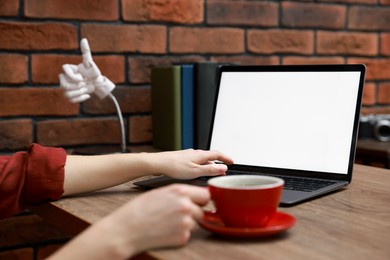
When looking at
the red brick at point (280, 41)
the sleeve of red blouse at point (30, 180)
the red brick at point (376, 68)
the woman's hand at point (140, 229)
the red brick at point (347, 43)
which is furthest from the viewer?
the red brick at point (376, 68)

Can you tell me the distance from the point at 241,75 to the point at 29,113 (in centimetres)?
63

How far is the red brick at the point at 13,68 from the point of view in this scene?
1.56 meters

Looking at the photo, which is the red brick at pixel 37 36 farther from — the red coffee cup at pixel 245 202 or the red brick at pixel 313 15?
the red coffee cup at pixel 245 202

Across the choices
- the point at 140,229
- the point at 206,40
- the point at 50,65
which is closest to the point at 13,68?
→ the point at 50,65

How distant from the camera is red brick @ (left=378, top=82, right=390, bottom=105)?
7.47 ft

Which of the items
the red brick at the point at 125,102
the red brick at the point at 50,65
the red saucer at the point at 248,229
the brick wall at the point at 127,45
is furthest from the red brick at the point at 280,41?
the red saucer at the point at 248,229

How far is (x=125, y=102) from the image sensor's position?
5.74 ft

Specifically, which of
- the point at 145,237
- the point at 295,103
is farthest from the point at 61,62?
the point at 145,237

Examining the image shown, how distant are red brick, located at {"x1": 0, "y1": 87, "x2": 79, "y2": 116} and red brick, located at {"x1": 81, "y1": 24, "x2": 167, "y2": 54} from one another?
176 millimetres

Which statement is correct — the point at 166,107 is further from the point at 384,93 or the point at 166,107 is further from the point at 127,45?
the point at 384,93

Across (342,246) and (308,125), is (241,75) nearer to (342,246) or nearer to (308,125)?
(308,125)

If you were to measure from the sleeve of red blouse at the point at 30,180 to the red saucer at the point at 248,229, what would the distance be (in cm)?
35

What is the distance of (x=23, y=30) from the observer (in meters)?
1.58

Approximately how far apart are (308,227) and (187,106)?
2.73 feet
